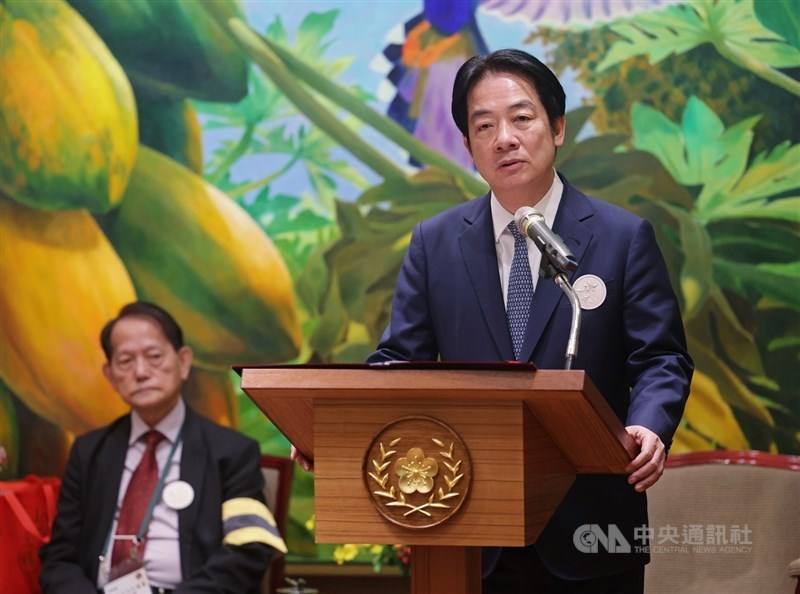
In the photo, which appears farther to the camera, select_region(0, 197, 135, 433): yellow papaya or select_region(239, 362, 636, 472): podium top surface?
select_region(0, 197, 135, 433): yellow papaya

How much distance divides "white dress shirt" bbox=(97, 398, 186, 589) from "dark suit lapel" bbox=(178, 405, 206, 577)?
0.02m

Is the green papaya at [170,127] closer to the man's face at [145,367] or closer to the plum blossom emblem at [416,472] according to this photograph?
the man's face at [145,367]

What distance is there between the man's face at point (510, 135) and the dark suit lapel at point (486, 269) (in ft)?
0.25

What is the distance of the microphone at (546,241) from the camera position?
6.64 ft

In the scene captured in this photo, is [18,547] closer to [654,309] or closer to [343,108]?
[343,108]

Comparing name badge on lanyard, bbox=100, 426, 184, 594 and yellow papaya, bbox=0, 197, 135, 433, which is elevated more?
yellow papaya, bbox=0, 197, 135, 433

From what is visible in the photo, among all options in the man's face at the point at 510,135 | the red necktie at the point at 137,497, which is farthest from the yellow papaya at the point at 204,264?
the man's face at the point at 510,135

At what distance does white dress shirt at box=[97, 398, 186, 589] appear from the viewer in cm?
376

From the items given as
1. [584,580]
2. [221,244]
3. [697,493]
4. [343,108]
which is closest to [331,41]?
[343,108]

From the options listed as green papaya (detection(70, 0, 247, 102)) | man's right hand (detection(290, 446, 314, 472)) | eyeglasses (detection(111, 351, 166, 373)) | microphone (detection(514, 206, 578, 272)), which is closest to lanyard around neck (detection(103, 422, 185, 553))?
eyeglasses (detection(111, 351, 166, 373))

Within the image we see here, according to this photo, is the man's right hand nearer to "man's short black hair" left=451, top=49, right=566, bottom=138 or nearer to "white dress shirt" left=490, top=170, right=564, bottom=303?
"white dress shirt" left=490, top=170, right=564, bottom=303

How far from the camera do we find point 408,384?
1.77 metres

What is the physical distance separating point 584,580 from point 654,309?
1.79 ft

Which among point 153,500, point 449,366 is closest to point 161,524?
point 153,500
